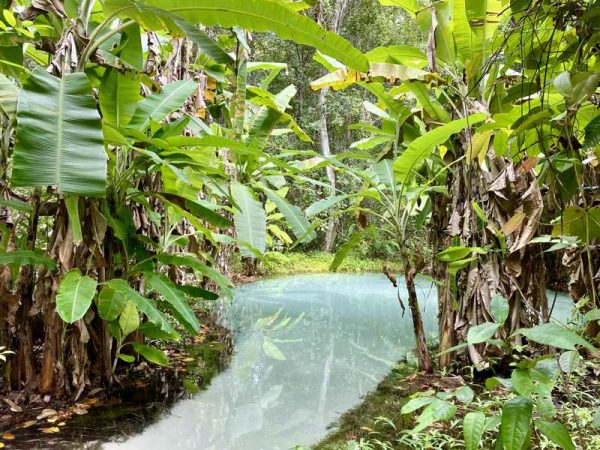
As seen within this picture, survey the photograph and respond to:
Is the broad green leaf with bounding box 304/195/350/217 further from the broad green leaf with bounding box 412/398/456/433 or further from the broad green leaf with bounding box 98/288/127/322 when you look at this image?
the broad green leaf with bounding box 412/398/456/433

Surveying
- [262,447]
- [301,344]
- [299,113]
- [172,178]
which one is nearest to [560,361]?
[262,447]

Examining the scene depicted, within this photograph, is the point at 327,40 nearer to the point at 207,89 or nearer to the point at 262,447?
the point at 262,447

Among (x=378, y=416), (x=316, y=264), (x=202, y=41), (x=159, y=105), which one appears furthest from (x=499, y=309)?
(x=316, y=264)

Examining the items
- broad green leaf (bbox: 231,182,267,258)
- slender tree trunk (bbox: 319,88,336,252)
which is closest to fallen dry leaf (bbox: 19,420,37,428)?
broad green leaf (bbox: 231,182,267,258)

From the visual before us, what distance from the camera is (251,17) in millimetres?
1845

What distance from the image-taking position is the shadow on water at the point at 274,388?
178 centimetres

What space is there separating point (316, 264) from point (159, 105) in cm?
828

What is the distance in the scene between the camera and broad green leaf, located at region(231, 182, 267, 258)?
2330mm

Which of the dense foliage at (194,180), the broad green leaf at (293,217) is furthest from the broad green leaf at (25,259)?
the broad green leaf at (293,217)

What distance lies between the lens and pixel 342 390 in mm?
2342

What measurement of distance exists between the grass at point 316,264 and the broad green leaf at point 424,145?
6.51m

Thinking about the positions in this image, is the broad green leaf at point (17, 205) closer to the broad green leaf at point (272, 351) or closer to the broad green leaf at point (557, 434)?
the broad green leaf at point (272, 351)

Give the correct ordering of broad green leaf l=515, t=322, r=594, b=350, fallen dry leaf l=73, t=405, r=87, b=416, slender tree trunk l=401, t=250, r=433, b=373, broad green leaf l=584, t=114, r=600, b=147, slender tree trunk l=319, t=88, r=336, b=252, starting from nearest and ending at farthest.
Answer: broad green leaf l=515, t=322, r=594, b=350, broad green leaf l=584, t=114, r=600, b=147, fallen dry leaf l=73, t=405, r=87, b=416, slender tree trunk l=401, t=250, r=433, b=373, slender tree trunk l=319, t=88, r=336, b=252

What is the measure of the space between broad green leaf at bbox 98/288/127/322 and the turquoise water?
1.73 feet
